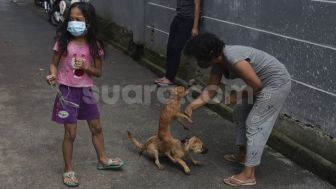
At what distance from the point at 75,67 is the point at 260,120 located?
4.91 ft

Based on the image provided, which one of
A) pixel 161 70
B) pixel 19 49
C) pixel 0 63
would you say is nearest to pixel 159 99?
pixel 161 70

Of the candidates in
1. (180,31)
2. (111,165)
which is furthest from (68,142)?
(180,31)

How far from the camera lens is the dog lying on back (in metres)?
3.99

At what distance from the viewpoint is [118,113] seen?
18.7 feet

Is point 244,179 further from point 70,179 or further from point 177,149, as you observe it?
point 70,179

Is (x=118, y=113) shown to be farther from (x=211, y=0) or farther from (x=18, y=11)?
(x=18, y=11)

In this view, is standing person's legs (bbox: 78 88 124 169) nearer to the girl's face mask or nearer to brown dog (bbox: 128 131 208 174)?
brown dog (bbox: 128 131 208 174)

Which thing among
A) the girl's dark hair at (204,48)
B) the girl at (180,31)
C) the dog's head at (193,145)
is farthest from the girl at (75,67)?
the girl at (180,31)

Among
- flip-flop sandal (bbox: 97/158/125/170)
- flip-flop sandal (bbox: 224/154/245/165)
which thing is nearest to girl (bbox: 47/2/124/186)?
flip-flop sandal (bbox: 97/158/125/170)

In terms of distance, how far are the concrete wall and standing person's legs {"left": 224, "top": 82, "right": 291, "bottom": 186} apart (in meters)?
0.55

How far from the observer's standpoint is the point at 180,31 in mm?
6520

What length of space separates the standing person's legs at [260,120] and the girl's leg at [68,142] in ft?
4.31

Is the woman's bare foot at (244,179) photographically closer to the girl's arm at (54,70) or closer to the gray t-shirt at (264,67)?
the gray t-shirt at (264,67)

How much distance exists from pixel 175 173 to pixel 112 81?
3314 millimetres
